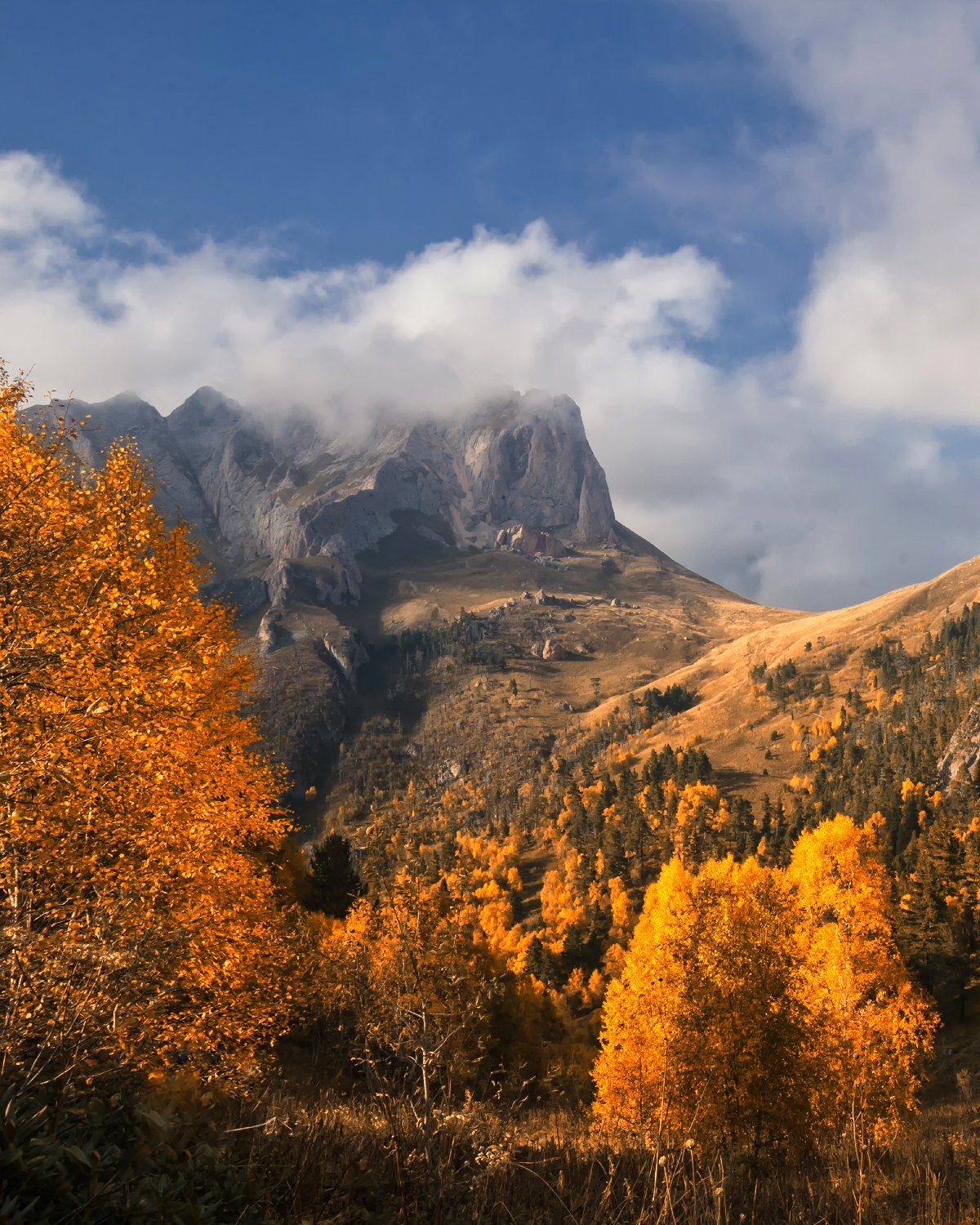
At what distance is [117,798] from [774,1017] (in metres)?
18.2

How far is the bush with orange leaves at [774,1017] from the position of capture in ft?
56.4

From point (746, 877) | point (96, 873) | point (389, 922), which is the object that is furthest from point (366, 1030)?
point (746, 877)

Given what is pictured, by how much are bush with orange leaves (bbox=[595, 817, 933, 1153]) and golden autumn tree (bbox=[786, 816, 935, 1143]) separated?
0.08 m

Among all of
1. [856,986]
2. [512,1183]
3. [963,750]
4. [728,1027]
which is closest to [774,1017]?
[728,1027]

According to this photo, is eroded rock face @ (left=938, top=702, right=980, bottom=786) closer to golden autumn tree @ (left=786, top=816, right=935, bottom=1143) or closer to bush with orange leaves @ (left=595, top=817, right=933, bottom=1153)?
golden autumn tree @ (left=786, top=816, right=935, bottom=1143)

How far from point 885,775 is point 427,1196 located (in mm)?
180713

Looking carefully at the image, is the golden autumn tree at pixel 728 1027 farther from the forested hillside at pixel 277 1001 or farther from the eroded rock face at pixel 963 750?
the eroded rock face at pixel 963 750

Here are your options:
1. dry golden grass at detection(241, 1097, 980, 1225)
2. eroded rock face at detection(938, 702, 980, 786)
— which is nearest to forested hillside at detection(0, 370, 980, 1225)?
dry golden grass at detection(241, 1097, 980, 1225)

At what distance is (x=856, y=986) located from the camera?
28594mm

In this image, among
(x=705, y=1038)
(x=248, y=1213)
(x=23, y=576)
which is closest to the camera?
(x=248, y=1213)

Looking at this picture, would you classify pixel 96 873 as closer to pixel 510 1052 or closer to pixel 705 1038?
pixel 705 1038

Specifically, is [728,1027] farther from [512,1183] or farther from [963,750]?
[963,750]

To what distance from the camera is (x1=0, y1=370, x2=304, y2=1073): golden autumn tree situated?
26.6 feet

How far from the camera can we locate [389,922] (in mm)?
9320
